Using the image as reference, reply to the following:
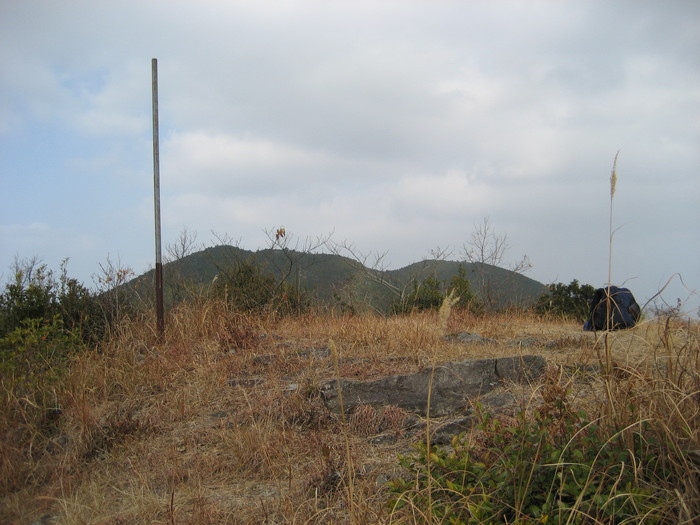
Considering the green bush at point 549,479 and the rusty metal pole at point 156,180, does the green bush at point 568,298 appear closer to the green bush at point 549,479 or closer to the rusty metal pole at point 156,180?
the rusty metal pole at point 156,180

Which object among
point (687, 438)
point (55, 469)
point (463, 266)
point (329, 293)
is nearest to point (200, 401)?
point (55, 469)

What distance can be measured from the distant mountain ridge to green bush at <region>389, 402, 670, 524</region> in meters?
9.44

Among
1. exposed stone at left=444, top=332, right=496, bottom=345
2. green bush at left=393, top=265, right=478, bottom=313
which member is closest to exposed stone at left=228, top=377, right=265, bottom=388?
exposed stone at left=444, top=332, right=496, bottom=345

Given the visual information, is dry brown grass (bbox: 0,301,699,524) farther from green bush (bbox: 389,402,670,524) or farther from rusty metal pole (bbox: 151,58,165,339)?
rusty metal pole (bbox: 151,58,165,339)

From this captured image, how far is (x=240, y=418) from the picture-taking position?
17.6ft

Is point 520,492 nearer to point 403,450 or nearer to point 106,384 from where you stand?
point 403,450

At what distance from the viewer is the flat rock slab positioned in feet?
17.4

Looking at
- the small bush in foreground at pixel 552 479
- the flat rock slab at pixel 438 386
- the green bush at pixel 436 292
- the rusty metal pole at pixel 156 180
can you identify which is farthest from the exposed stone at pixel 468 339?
the green bush at pixel 436 292

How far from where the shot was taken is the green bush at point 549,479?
→ 261 centimetres

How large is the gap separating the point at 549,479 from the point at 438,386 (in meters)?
2.59

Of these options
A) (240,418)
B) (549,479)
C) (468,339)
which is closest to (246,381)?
(240,418)

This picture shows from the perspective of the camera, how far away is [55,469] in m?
4.73

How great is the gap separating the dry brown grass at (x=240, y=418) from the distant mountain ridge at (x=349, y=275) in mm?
4991

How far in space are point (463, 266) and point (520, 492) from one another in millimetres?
15339
